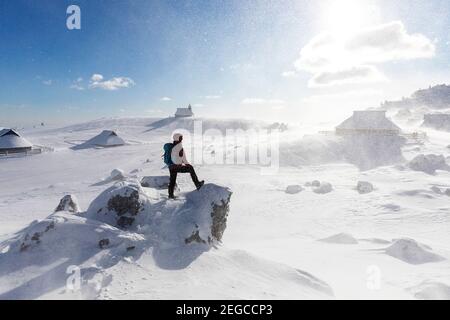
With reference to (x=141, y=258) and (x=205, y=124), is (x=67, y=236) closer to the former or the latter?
(x=141, y=258)

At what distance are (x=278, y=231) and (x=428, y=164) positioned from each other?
71.2ft

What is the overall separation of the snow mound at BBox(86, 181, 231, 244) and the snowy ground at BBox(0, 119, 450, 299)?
27.9 inches

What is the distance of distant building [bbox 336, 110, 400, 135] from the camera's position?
38.0 metres

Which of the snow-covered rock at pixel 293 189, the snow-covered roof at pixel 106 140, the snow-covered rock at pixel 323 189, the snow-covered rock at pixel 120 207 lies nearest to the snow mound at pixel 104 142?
the snow-covered roof at pixel 106 140

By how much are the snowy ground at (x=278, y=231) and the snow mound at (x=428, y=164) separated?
0.82 m

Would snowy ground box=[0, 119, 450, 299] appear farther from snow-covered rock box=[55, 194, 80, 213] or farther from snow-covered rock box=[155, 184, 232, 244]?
snow-covered rock box=[55, 194, 80, 213]

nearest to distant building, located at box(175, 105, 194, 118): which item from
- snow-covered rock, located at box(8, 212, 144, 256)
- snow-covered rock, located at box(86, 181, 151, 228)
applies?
snow-covered rock, located at box(86, 181, 151, 228)

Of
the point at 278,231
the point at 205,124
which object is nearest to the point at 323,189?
the point at 278,231

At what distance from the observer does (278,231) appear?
44.2 feet

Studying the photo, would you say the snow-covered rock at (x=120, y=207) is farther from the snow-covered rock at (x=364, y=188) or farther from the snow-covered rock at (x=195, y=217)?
the snow-covered rock at (x=364, y=188)

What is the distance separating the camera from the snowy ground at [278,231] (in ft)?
17.5

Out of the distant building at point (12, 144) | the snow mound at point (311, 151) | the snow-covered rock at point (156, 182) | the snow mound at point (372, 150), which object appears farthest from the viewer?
the distant building at point (12, 144)

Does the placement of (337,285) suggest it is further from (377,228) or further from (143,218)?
(377,228)
